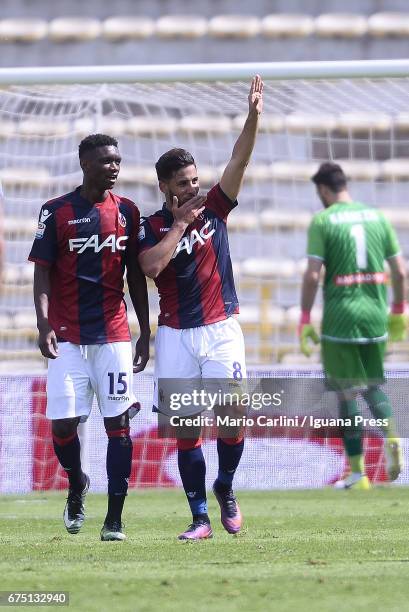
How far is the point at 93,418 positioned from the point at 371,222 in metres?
2.50

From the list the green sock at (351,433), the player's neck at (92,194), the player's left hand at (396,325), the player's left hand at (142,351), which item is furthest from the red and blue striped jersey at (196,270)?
the player's left hand at (396,325)

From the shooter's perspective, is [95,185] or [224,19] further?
[224,19]

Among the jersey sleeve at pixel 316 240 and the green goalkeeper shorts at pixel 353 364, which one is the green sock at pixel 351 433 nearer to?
the green goalkeeper shorts at pixel 353 364

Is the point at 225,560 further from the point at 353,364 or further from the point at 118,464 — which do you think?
the point at 353,364

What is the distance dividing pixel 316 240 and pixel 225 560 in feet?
12.0

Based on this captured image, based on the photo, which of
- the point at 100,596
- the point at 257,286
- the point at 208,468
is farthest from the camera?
the point at 257,286

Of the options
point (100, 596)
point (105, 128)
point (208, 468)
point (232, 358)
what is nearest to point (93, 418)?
point (208, 468)

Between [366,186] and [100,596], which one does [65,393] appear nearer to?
[100,596]

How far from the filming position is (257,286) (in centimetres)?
1061

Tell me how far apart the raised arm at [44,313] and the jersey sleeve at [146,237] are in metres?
0.46

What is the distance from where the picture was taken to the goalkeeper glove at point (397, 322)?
342 inches

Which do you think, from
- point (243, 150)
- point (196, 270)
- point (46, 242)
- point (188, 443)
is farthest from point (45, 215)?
point (188, 443)

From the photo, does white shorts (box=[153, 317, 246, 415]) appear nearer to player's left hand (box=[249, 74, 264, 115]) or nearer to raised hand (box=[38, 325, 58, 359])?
raised hand (box=[38, 325, 58, 359])

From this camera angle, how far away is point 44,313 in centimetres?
616
